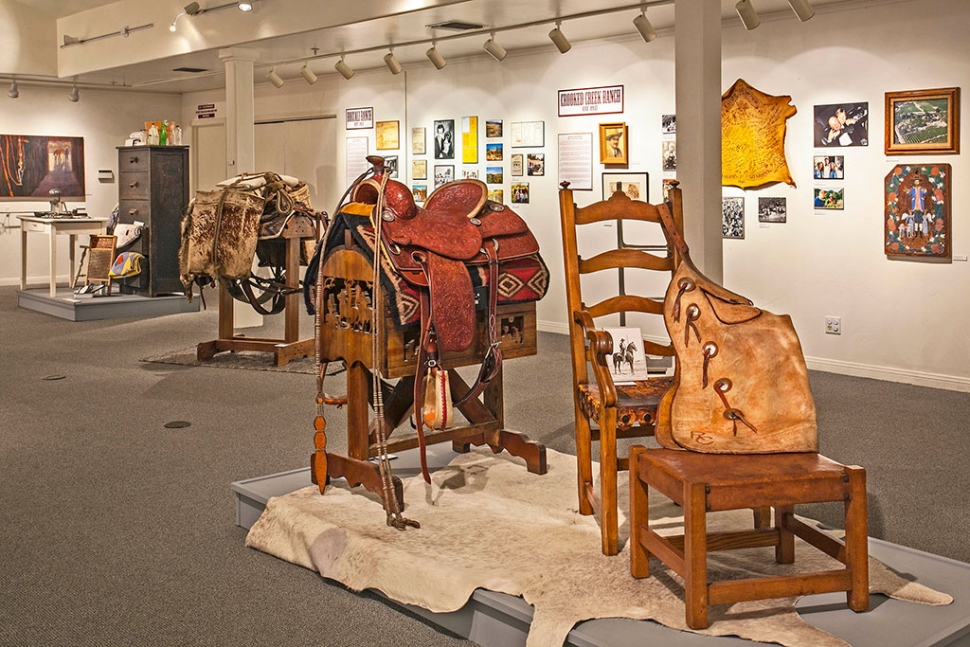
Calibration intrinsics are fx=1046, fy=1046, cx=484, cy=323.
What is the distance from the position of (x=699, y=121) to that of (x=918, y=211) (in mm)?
2164

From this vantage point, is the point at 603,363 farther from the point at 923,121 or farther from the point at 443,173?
the point at 443,173

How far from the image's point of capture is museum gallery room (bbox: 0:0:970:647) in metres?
3.05

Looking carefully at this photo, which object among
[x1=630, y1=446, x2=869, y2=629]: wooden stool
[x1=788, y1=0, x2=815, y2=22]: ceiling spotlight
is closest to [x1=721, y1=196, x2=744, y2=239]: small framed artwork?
[x1=788, y1=0, x2=815, y2=22]: ceiling spotlight

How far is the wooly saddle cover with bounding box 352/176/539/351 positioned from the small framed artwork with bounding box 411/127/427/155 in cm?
705

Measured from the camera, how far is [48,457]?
533cm

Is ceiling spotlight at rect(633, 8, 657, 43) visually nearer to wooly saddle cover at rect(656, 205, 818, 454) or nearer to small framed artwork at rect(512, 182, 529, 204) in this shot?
small framed artwork at rect(512, 182, 529, 204)

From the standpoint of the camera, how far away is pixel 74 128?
48.9 ft

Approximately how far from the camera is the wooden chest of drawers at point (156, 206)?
11594 mm

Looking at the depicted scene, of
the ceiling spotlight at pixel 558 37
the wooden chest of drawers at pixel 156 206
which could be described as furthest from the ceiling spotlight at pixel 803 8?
the wooden chest of drawers at pixel 156 206

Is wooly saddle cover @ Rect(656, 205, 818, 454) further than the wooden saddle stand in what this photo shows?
No

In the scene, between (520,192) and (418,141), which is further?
(418,141)

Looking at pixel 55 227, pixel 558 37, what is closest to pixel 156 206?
pixel 55 227

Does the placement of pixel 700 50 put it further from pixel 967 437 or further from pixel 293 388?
pixel 293 388

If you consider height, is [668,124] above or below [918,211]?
above
